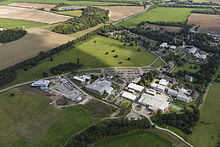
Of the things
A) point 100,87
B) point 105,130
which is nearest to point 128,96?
point 100,87

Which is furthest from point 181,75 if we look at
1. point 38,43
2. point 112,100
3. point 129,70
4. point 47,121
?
point 38,43

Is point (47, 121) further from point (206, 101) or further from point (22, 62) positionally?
point (206, 101)

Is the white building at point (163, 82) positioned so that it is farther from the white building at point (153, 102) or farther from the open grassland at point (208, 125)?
the open grassland at point (208, 125)

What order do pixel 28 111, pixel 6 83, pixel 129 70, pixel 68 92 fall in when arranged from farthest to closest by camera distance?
pixel 129 70
pixel 6 83
pixel 68 92
pixel 28 111

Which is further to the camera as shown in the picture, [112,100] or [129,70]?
[129,70]

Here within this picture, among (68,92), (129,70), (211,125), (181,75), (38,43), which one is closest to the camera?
(211,125)

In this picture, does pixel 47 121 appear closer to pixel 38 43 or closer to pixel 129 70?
pixel 129 70

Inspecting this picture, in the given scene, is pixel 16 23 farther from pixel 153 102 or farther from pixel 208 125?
pixel 208 125

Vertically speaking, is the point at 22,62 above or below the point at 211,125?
above
